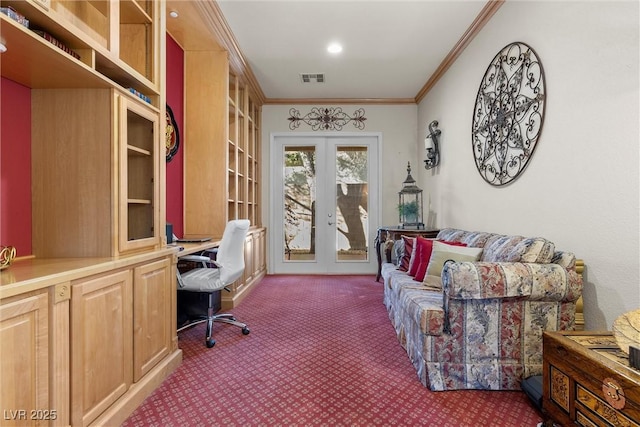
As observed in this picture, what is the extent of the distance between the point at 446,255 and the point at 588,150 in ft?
3.60

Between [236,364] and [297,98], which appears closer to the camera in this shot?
[236,364]

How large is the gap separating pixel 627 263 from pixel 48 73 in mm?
2923

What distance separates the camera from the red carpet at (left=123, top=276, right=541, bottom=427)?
1.58 metres

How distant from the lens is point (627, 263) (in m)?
1.54

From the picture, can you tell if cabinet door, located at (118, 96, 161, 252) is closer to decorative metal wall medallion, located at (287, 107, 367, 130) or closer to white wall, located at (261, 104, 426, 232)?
white wall, located at (261, 104, 426, 232)

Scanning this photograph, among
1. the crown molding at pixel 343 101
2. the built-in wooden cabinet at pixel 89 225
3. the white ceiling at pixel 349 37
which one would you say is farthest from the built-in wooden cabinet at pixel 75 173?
the crown molding at pixel 343 101

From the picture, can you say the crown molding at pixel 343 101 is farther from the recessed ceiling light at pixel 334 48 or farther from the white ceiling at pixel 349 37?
the recessed ceiling light at pixel 334 48

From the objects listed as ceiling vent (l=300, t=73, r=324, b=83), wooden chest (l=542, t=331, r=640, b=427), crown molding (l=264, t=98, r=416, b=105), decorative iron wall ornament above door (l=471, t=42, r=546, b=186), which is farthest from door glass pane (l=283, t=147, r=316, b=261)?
wooden chest (l=542, t=331, r=640, b=427)

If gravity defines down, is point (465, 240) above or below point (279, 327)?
above

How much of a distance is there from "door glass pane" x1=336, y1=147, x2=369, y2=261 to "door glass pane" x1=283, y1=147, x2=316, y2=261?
42cm

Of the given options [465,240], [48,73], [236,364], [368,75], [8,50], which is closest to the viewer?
[8,50]

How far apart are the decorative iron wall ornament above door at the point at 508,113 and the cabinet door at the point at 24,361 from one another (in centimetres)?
286

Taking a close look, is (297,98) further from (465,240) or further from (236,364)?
(236,364)

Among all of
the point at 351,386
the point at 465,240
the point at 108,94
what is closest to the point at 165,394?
the point at 351,386
